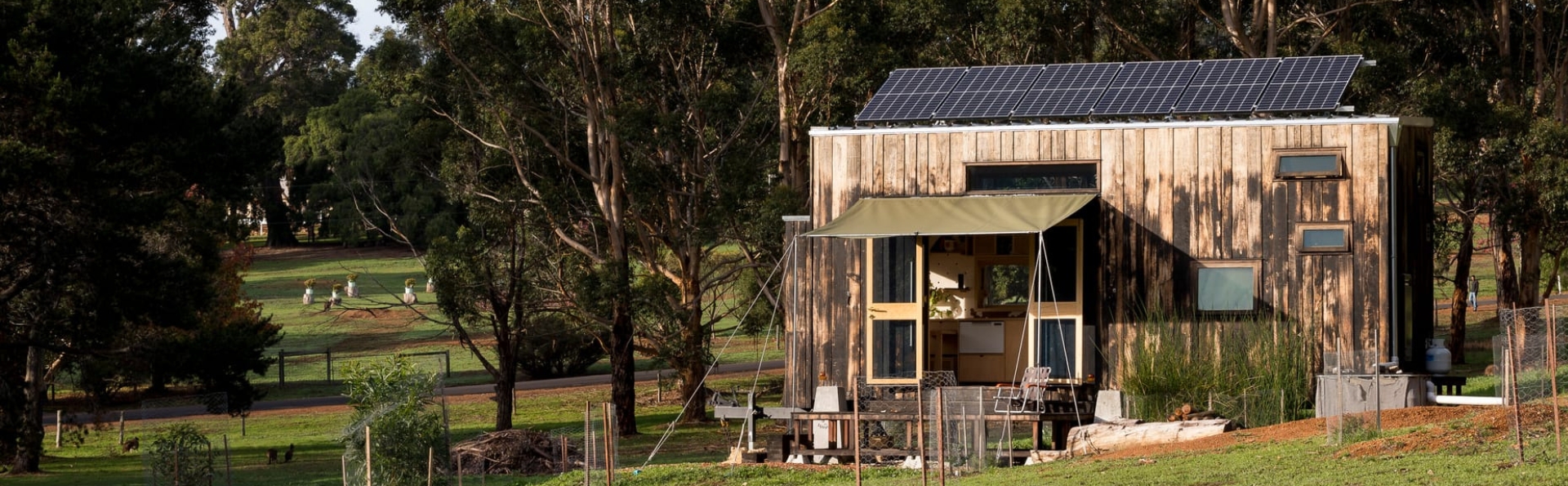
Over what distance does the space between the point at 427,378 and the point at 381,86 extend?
1704cm

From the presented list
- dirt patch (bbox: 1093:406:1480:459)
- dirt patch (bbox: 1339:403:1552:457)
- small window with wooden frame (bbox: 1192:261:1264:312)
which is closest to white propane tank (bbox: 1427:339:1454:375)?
small window with wooden frame (bbox: 1192:261:1264:312)

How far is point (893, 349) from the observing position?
23.4 m

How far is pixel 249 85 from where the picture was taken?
258 feet

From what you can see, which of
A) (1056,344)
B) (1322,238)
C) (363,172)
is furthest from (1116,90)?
(363,172)

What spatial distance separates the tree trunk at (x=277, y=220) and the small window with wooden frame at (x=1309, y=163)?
6349 centimetres

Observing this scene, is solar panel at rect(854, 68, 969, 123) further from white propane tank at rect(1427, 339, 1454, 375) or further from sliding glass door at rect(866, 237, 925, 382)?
white propane tank at rect(1427, 339, 1454, 375)

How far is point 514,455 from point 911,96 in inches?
310

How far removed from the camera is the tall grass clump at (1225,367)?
22172 mm

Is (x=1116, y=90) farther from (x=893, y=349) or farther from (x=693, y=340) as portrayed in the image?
(x=693, y=340)

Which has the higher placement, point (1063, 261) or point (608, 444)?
point (1063, 261)

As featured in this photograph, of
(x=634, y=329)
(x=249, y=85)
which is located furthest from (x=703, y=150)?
(x=249, y=85)

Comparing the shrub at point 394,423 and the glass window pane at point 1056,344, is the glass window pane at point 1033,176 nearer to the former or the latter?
the glass window pane at point 1056,344

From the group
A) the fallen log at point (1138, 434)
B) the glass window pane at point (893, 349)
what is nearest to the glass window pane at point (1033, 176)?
the glass window pane at point (893, 349)

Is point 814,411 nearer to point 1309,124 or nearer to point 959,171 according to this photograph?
point 959,171
